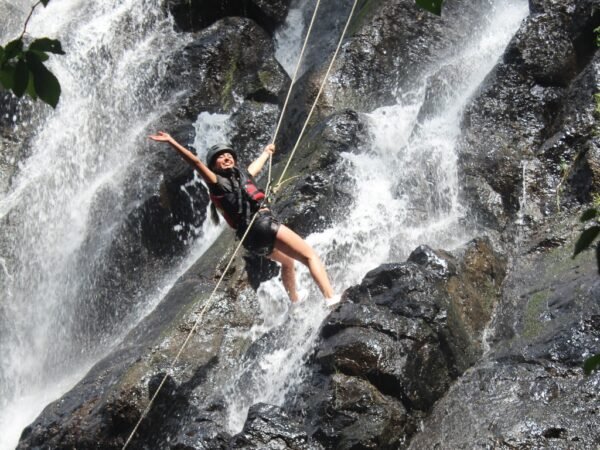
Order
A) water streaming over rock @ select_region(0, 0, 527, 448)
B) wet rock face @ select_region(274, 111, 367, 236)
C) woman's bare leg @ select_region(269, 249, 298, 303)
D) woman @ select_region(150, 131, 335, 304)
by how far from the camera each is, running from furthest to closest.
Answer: wet rock face @ select_region(274, 111, 367, 236) → water streaming over rock @ select_region(0, 0, 527, 448) → woman's bare leg @ select_region(269, 249, 298, 303) → woman @ select_region(150, 131, 335, 304)

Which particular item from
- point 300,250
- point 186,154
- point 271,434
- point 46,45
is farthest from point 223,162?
point 46,45

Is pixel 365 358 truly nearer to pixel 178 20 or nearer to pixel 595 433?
pixel 595 433

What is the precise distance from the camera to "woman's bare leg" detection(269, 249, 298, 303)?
7.91 metres

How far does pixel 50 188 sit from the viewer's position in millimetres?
12695

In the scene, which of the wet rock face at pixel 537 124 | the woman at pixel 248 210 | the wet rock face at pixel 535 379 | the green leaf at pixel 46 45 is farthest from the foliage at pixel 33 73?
the wet rock face at pixel 537 124

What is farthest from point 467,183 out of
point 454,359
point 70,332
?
point 70,332

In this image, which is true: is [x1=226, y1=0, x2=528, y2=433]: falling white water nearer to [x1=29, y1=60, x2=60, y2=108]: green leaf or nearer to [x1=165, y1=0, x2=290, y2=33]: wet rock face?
[x1=165, y1=0, x2=290, y2=33]: wet rock face

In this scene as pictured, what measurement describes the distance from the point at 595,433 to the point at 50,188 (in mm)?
9575

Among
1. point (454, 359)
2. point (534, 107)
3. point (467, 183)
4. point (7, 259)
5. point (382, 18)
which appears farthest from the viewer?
point (382, 18)

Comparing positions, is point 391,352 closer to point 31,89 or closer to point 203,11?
point 31,89

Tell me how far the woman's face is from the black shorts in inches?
21.4

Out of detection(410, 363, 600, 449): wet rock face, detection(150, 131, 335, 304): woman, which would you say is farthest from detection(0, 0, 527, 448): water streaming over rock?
detection(410, 363, 600, 449): wet rock face

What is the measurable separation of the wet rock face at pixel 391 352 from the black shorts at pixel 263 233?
35.5 inches

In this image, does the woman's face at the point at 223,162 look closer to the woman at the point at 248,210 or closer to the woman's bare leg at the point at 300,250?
the woman at the point at 248,210
